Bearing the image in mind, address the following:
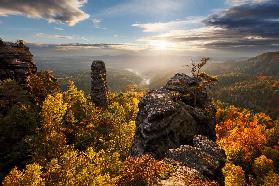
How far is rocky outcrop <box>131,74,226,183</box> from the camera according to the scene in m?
36.8

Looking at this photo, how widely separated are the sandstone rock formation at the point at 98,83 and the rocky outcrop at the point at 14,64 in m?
21.2

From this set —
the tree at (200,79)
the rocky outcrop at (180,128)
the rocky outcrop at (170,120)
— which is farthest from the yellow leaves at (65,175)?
the tree at (200,79)

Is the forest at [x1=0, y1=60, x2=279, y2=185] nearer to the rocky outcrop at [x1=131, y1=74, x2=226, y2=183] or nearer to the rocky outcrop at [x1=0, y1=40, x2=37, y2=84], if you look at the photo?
the rocky outcrop at [x1=0, y1=40, x2=37, y2=84]

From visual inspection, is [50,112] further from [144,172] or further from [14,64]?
[144,172]

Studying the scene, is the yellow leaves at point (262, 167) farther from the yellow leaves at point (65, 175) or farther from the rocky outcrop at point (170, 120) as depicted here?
Result: the yellow leaves at point (65, 175)

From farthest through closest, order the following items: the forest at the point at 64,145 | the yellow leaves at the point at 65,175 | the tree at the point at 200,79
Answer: the tree at the point at 200,79, the yellow leaves at the point at 65,175, the forest at the point at 64,145

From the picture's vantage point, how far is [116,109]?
328 ft

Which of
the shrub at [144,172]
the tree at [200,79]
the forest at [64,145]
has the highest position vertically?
the tree at [200,79]

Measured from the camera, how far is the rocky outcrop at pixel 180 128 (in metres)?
36.8

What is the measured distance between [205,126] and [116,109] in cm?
4704

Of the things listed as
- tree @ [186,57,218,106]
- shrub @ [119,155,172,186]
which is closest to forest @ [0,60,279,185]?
shrub @ [119,155,172,186]

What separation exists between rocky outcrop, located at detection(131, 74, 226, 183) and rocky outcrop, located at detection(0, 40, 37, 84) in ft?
116

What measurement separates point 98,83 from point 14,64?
94.4ft

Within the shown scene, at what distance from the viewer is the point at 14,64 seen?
2982 inches
